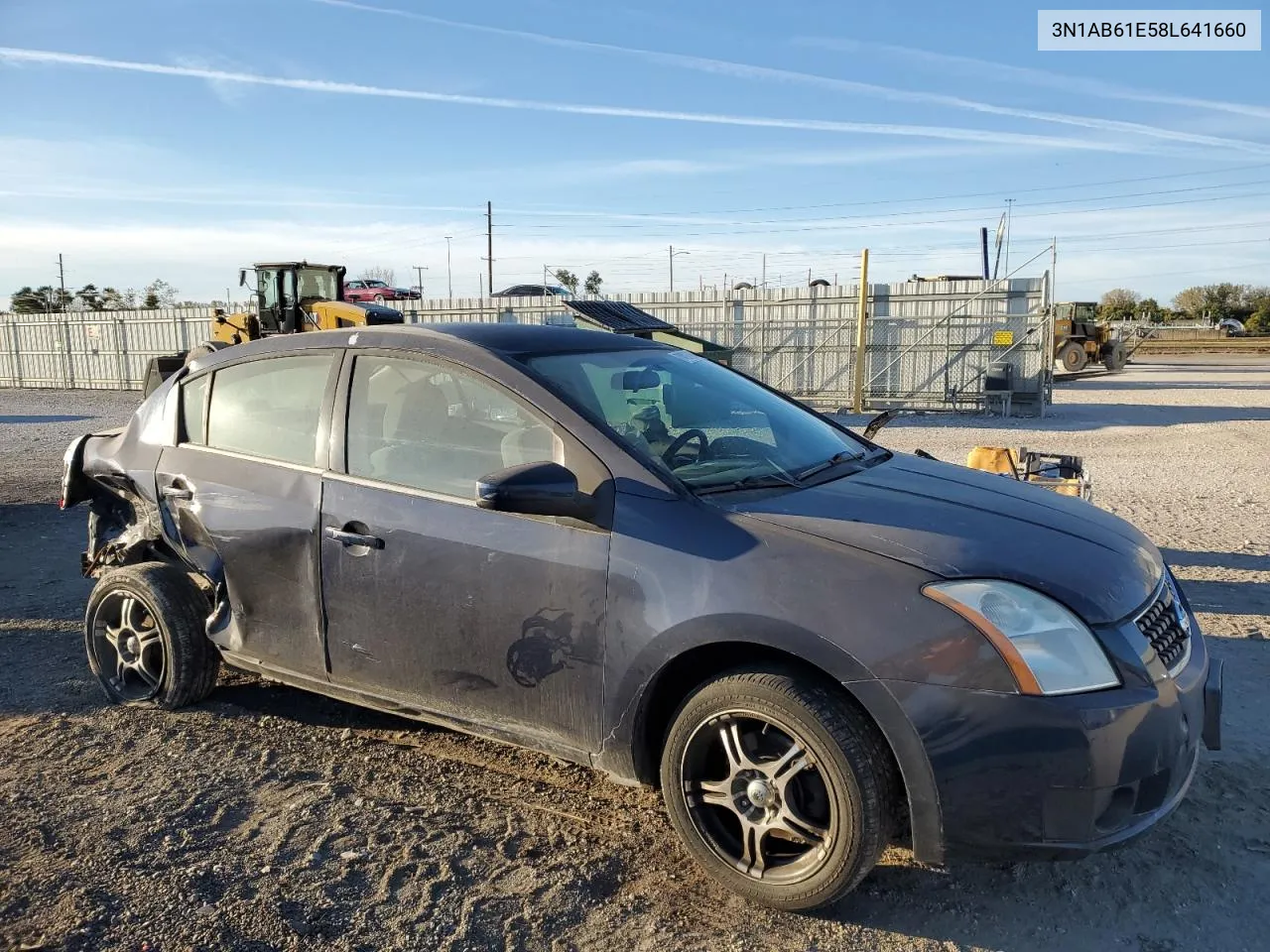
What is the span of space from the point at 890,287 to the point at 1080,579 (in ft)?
66.1

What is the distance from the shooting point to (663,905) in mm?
2922

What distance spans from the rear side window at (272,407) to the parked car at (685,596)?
13 millimetres

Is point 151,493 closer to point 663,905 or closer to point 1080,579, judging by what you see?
point 663,905

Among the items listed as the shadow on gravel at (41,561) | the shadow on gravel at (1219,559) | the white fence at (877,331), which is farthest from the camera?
the white fence at (877,331)

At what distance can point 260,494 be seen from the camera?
381 cm

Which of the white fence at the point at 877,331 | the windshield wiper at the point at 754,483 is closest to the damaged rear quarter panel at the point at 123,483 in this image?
the windshield wiper at the point at 754,483

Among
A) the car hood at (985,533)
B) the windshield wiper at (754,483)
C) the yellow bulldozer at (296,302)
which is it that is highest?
the yellow bulldozer at (296,302)

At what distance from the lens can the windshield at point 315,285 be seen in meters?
19.4

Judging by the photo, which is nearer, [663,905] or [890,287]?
[663,905]

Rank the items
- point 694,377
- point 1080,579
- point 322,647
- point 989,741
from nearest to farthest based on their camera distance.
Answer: point 989,741 → point 1080,579 → point 322,647 → point 694,377

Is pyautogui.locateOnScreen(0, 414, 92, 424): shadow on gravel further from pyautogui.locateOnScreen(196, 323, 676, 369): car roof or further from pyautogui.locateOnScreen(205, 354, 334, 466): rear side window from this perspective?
pyautogui.locateOnScreen(196, 323, 676, 369): car roof

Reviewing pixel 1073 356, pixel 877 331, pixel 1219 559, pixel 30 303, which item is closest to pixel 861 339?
pixel 877 331

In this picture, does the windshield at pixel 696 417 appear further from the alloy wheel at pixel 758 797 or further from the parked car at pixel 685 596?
the alloy wheel at pixel 758 797

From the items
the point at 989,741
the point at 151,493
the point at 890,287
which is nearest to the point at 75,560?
the point at 151,493
